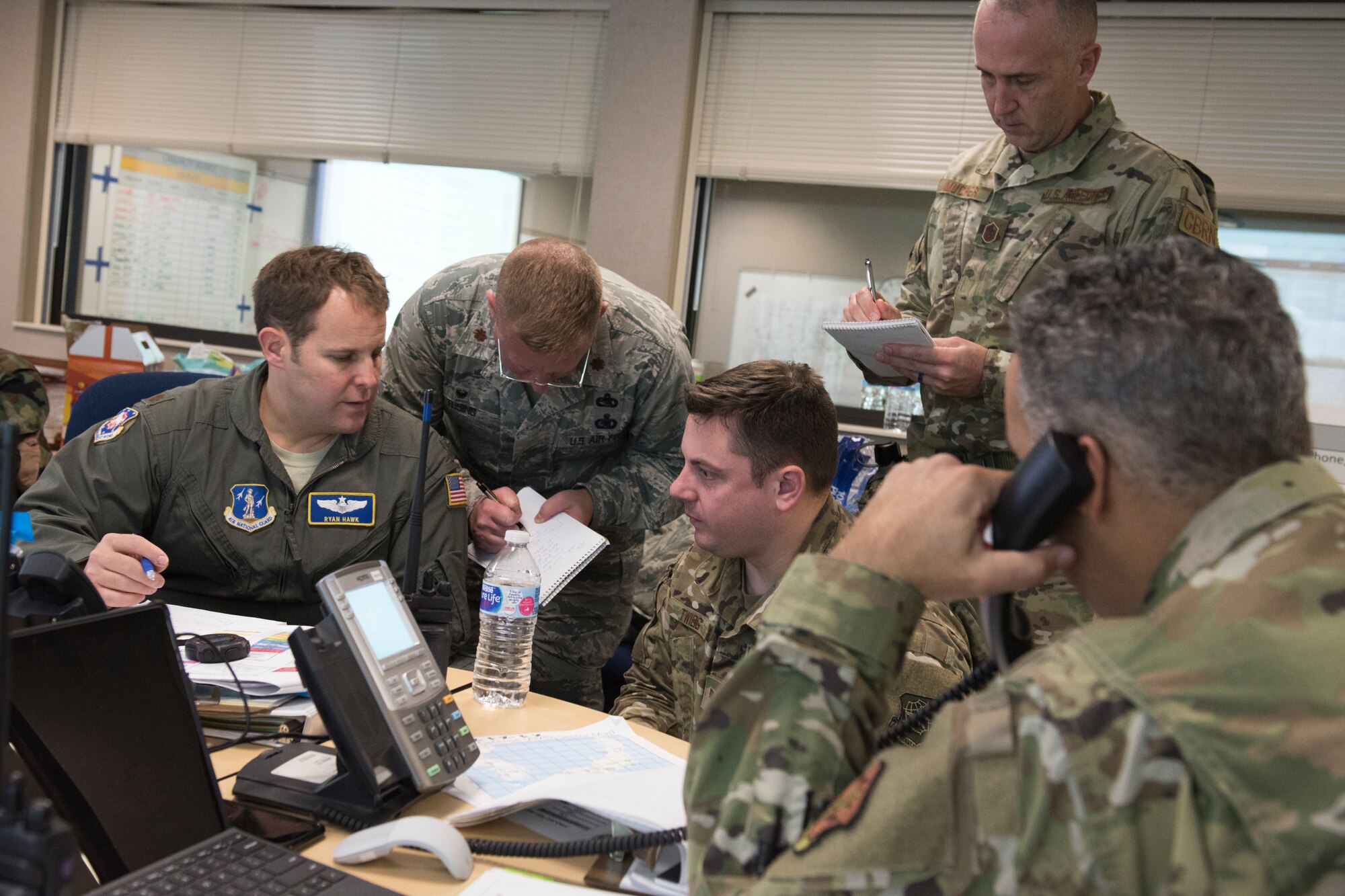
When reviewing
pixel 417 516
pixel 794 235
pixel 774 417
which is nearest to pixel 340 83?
pixel 794 235

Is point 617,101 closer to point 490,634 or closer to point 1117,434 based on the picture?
point 490,634

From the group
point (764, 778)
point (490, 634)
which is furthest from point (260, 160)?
point (764, 778)

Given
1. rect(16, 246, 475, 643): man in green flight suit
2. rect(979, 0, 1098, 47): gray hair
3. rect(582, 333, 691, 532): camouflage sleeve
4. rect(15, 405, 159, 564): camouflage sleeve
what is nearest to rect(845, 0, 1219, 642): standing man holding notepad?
rect(979, 0, 1098, 47): gray hair

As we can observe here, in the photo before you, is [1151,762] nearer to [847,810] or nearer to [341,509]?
[847,810]

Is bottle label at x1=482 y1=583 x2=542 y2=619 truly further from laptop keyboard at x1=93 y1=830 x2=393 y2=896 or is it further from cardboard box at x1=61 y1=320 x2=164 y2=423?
cardboard box at x1=61 y1=320 x2=164 y2=423

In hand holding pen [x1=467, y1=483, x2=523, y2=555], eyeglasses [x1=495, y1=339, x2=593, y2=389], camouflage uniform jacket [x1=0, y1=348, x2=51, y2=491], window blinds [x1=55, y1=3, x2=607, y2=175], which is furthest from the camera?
window blinds [x1=55, y1=3, x2=607, y2=175]

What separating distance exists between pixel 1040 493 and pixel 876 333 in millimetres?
1080

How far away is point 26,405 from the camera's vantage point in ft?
10.5

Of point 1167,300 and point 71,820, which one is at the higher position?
point 1167,300

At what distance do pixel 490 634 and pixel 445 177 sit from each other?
11.7ft

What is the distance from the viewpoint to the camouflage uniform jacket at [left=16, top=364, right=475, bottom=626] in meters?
1.92

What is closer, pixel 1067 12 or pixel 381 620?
pixel 381 620

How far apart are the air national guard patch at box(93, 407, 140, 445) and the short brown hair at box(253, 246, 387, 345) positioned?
293mm

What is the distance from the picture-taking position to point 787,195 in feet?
14.0
